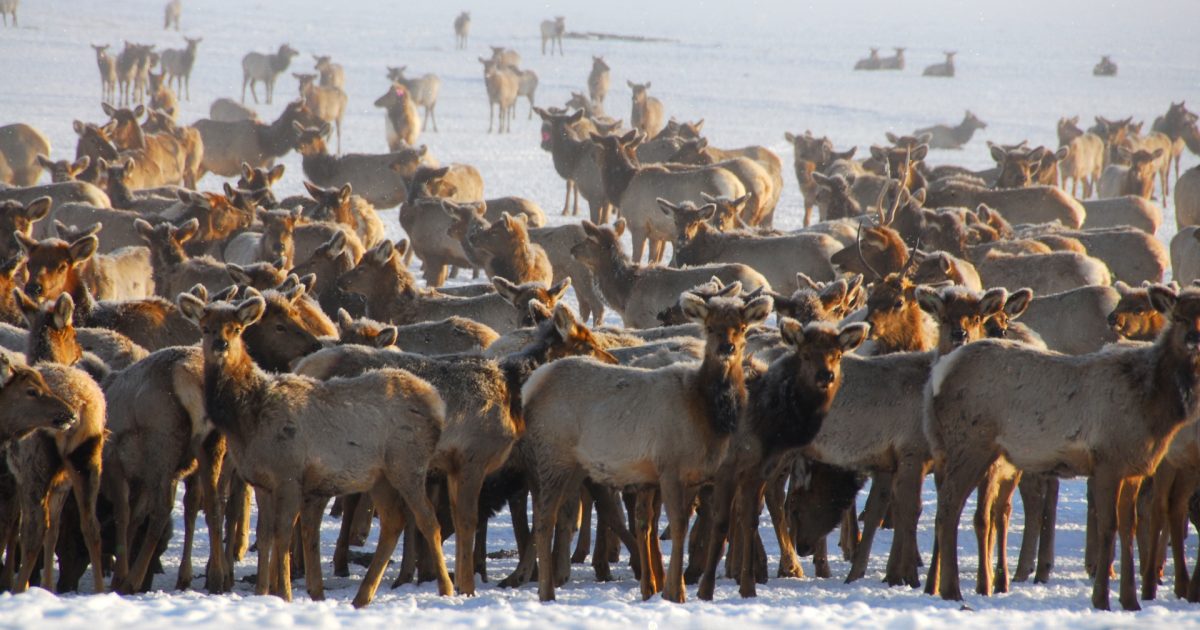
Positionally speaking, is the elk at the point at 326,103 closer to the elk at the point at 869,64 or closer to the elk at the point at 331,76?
the elk at the point at 331,76

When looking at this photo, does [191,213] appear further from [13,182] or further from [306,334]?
[13,182]

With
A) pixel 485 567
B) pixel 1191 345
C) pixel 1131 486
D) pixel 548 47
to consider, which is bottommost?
pixel 485 567

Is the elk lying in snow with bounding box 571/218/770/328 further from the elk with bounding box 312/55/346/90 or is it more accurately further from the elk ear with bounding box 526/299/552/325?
the elk with bounding box 312/55/346/90

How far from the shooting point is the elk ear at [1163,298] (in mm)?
6907

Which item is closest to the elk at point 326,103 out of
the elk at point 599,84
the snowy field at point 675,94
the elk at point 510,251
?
the snowy field at point 675,94

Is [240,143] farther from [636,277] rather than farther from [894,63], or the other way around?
[894,63]

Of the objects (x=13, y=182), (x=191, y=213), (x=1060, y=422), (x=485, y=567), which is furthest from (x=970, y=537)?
(x=13, y=182)

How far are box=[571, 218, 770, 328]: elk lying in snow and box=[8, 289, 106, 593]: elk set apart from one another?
6.38 meters

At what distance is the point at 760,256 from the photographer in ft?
48.0

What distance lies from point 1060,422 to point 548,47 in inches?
2688

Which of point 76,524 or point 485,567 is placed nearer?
point 76,524

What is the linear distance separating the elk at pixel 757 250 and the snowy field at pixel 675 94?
4739 mm

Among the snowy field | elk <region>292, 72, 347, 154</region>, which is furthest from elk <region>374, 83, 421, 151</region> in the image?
elk <region>292, 72, 347, 154</region>

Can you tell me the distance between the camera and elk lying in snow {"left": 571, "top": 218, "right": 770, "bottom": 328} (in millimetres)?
12680
